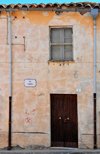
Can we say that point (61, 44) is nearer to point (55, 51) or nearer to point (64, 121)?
point (55, 51)

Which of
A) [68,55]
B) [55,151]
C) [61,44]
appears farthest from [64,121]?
[61,44]

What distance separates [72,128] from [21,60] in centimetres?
380

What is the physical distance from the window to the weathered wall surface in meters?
0.29

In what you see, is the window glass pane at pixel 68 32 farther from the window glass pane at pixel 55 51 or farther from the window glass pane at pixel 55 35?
the window glass pane at pixel 55 51

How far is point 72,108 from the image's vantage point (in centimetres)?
712

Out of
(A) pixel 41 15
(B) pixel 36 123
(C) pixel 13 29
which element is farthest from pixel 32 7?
(B) pixel 36 123

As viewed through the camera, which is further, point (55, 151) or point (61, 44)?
point (61, 44)

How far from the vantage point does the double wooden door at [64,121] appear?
23.3 ft

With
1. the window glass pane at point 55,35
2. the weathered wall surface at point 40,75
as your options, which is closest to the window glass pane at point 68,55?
the weathered wall surface at point 40,75

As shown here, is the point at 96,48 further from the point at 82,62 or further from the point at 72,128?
the point at 72,128

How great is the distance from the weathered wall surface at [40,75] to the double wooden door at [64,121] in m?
0.25

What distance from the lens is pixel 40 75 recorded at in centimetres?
707

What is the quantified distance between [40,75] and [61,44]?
1.72 meters

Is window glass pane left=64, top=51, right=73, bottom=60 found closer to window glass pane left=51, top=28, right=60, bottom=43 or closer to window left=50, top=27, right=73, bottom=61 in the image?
window left=50, top=27, right=73, bottom=61
